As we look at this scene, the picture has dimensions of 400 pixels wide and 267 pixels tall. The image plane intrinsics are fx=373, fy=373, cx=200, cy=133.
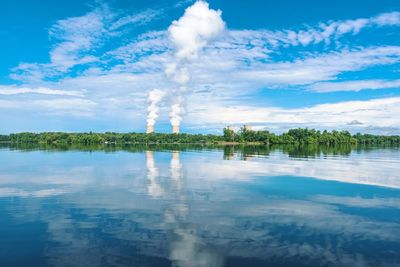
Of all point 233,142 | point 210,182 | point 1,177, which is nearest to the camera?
point 210,182

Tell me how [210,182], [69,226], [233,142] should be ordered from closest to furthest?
[69,226] → [210,182] → [233,142]

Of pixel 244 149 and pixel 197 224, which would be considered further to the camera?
pixel 244 149

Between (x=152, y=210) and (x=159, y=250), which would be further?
(x=152, y=210)

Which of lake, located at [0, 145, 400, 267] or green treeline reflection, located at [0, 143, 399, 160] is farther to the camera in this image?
green treeline reflection, located at [0, 143, 399, 160]

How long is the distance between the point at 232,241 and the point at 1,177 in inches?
1068

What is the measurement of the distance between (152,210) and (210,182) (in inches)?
476

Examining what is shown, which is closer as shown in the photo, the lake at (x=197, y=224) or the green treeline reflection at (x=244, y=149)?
the lake at (x=197, y=224)

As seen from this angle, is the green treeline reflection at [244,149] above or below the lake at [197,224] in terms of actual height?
above

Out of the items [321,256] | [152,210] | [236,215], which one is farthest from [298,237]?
[152,210]

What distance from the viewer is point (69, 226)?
16.4m

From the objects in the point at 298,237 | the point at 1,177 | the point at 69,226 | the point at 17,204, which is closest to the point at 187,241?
the point at 298,237

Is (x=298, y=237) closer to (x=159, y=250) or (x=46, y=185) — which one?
(x=159, y=250)

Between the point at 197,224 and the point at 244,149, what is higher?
the point at 244,149

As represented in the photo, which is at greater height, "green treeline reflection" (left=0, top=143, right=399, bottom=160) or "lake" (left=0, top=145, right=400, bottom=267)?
"green treeline reflection" (left=0, top=143, right=399, bottom=160)
